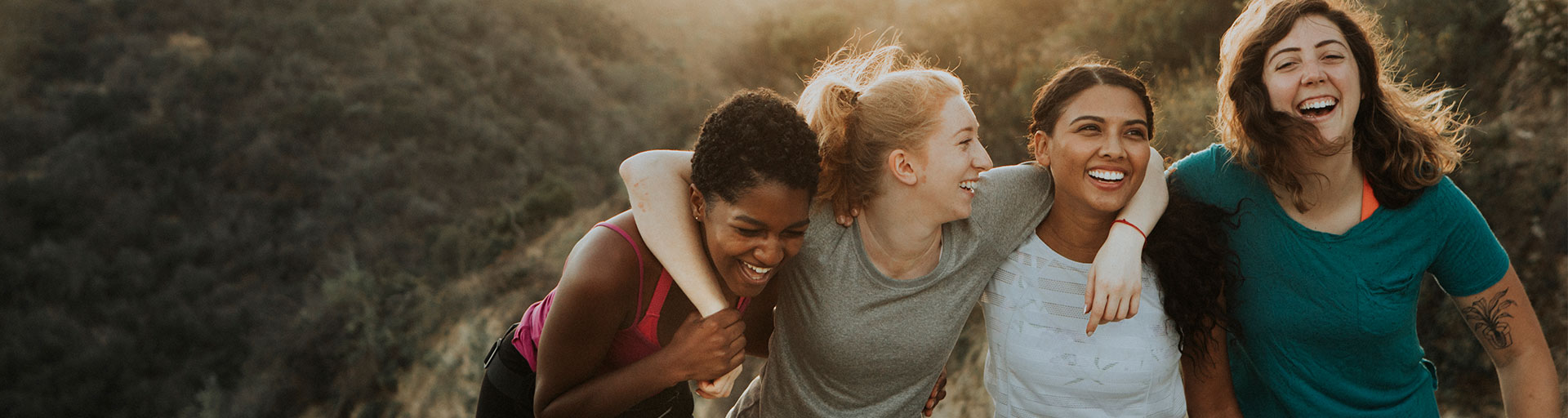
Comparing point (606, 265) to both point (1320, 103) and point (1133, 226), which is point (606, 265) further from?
point (1320, 103)

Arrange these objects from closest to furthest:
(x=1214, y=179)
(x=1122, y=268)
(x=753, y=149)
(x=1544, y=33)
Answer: (x=753, y=149) → (x=1122, y=268) → (x=1214, y=179) → (x=1544, y=33)

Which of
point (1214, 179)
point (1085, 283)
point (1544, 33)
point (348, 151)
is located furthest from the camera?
point (348, 151)

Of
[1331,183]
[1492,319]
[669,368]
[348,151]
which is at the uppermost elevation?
[1331,183]

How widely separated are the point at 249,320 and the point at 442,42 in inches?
297

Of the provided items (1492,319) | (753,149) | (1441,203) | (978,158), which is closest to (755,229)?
A: (753,149)

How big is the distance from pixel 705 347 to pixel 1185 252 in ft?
4.44

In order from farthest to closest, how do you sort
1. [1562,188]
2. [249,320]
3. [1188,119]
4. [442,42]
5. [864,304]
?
[442,42]
[249,320]
[1188,119]
[1562,188]
[864,304]

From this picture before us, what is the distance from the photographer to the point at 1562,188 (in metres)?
4.43

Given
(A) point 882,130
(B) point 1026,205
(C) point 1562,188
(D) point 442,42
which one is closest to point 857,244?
(A) point 882,130

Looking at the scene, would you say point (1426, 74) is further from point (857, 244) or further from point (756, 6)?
point (756, 6)

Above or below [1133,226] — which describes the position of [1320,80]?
above

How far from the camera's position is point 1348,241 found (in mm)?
2279

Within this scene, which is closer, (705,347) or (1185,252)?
(705,347)

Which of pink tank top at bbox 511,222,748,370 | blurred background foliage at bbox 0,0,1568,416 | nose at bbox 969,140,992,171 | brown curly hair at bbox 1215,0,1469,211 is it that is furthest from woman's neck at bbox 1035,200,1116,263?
blurred background foliage at bbox 0,0,1568,416
